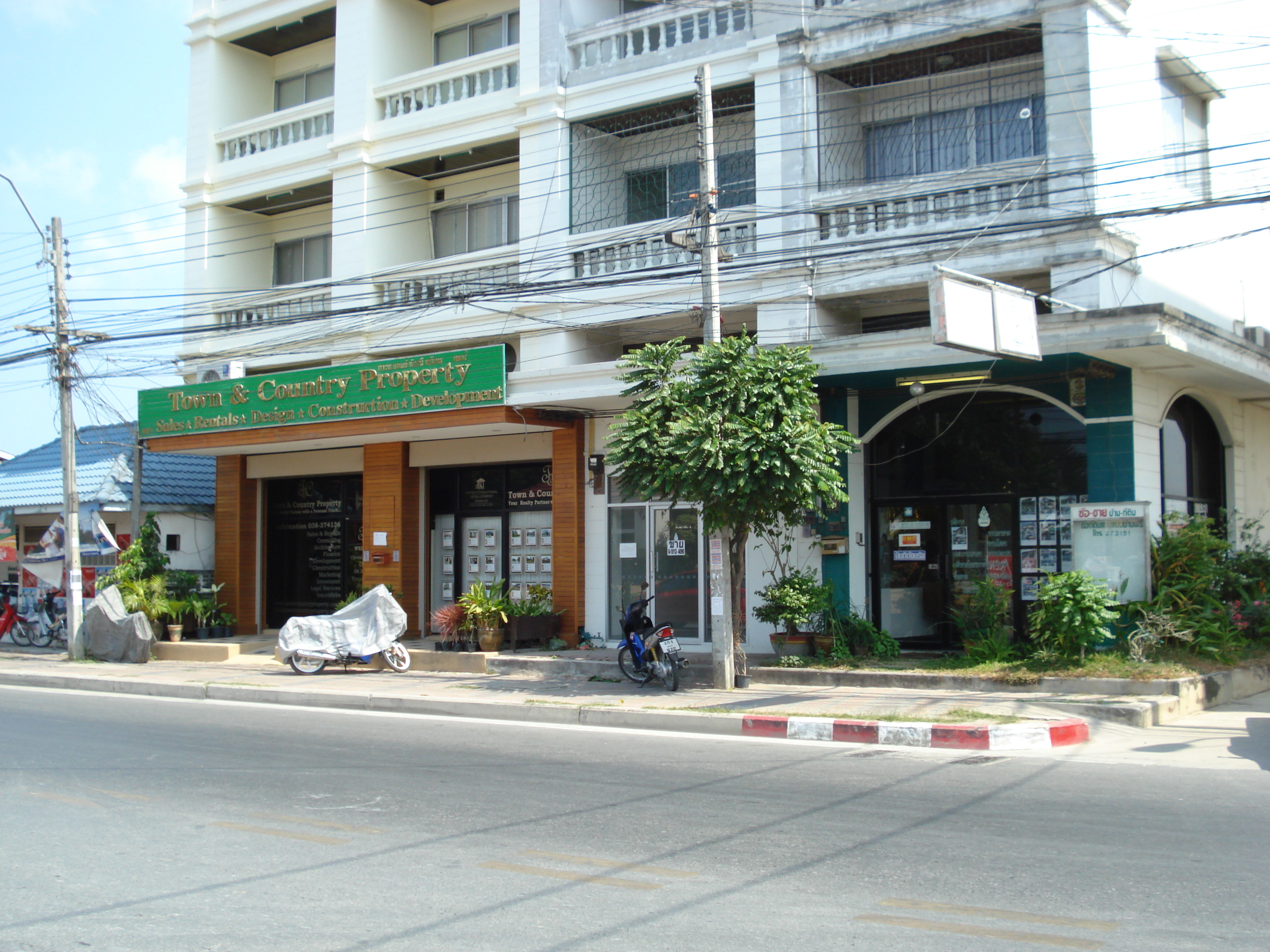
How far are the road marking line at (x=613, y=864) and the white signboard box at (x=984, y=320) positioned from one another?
736 centimetres

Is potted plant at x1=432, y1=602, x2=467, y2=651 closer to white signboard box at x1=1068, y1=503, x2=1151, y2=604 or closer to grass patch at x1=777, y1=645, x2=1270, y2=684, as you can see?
grass patch at x1=777, y1=645, x2=1270, y2=684

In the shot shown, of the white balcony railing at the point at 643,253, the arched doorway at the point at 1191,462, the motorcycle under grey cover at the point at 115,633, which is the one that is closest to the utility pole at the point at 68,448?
the motorcycle under grey cover at the point at 115,633

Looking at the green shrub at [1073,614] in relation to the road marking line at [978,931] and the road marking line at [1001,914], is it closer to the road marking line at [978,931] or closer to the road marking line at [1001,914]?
the road marking line at [1001,914]

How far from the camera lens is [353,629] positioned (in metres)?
17.3

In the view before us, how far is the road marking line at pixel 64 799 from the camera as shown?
8086 mm

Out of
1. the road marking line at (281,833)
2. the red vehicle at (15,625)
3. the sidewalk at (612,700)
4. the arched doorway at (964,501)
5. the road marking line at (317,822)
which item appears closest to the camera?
the road marking line at (281,833)

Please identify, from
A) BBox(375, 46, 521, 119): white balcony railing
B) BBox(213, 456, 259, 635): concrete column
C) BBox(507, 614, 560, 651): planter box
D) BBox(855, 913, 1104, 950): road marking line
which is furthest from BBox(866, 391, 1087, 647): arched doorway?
BBox(213, 456, 259, 635): concrete column

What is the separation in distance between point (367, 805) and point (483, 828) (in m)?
1.21

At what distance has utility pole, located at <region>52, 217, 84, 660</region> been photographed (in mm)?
19969

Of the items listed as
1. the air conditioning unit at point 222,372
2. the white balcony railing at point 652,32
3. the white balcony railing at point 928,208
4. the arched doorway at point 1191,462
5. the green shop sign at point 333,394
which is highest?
the white balcony railing at point 652,32

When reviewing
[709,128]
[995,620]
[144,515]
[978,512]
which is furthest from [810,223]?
[144,515]

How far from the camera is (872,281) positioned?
1552 centimetres

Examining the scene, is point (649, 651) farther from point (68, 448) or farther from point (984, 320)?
point (68, 448)

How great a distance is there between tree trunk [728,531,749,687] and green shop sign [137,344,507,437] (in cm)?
507
